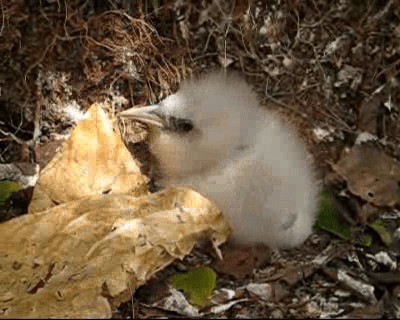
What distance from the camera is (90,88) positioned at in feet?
11.3

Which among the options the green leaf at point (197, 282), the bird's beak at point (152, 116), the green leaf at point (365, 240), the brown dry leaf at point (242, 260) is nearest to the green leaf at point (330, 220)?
the green leaf at point (365, 240)

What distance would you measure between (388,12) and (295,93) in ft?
1.48

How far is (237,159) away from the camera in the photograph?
8.98 feet

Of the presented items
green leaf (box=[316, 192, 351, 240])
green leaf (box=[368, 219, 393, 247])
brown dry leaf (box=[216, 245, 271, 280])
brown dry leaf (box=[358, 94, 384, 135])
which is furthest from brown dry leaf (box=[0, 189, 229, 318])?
brown dry leaf (box=[358, 94, 384, 135])

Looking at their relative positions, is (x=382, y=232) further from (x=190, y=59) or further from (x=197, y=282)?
(x=190, y=59)

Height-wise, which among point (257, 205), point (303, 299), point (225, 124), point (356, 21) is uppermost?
point (356, 21)

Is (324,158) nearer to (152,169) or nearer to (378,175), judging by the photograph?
(378,175)

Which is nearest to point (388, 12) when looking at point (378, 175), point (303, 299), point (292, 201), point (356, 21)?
point (356, 21)

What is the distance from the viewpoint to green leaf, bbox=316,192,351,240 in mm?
2809

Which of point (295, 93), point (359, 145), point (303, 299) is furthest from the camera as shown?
point (295, 93)

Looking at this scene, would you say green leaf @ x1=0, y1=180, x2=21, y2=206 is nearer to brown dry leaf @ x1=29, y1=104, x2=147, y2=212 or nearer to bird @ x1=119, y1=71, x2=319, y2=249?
brown dry leaf @ x1=29, y1=104, x2=147, y2=212

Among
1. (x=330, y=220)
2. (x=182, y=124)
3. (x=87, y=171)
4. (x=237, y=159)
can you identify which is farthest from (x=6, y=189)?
(x=330, y=220)

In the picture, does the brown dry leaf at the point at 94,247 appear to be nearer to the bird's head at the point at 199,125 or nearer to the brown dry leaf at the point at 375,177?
the bird's head at the point at 199,125

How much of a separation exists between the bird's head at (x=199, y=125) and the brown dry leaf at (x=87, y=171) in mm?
161
